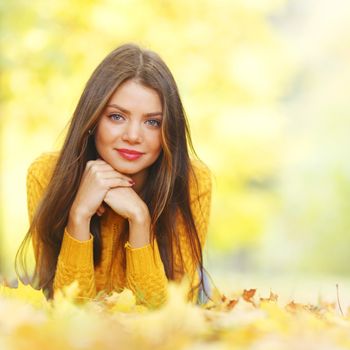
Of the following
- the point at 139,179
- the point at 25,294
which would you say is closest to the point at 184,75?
the point at 139,179

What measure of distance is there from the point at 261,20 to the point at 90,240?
8.15 meters

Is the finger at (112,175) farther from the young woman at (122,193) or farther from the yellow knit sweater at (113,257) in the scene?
the yellow knit sweater at (113,257)

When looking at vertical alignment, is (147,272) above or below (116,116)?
below

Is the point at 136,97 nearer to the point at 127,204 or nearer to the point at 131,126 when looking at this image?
the point at 131,126

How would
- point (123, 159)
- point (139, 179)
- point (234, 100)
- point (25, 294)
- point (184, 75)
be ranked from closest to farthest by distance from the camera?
point (25, 294)
point (123, 159)
point (139, 179)
point (184, 75)
point (234, 100)

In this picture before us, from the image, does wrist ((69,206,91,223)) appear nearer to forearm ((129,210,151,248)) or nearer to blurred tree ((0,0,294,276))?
forearm ((129,210,151,248))

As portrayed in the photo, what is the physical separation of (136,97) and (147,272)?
23.7 inches

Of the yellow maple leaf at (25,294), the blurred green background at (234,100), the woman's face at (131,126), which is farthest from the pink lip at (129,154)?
the yellow maple leaf at (25,294)

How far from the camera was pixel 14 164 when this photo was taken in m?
10.6

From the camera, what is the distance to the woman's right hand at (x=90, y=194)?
98.3 inches

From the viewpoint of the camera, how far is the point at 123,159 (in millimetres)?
2535

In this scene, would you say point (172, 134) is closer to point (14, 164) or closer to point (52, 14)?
point (52, 14)

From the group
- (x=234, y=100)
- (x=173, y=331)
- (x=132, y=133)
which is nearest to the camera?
(x=173, y=331)

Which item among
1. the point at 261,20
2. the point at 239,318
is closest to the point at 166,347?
the point at 239,318
